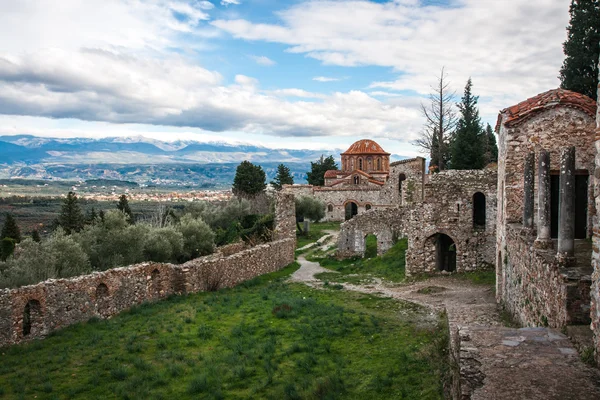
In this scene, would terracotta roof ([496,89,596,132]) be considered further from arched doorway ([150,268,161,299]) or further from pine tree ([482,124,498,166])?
pine tree ([482,124,498,166])

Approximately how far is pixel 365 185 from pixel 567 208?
1987 inches

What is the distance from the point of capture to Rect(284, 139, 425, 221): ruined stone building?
3584 centimetres

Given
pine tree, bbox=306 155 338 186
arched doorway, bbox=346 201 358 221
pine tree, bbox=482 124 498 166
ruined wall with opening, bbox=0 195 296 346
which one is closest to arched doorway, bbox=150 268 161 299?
ruined wall with opening, bbox=0 195 296 346

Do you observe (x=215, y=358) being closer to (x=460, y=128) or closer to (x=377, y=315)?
(x=377, y=315)

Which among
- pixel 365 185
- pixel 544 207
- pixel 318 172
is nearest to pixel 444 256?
pixel 544 207

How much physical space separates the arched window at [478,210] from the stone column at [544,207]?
10768mm

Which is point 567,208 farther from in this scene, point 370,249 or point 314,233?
point 314,233

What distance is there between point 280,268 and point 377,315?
1322cm

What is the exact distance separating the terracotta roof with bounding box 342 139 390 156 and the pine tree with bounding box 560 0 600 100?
145ft

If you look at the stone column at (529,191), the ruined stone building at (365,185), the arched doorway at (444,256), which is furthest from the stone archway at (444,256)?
the stone column at (529,191)

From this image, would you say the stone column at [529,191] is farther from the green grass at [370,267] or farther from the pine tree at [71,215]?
the pine tree at [71,215]

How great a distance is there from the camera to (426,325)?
1203 cm

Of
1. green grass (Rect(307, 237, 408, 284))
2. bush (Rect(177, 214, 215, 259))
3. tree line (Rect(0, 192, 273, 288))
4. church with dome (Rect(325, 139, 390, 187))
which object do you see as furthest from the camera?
church with dome (Rect(325, 139, 390, 187))

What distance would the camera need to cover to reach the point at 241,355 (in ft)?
34.3
